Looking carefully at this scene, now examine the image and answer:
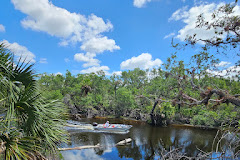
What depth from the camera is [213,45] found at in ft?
24.7

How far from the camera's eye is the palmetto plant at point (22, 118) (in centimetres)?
311

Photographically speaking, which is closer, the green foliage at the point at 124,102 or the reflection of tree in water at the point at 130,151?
the reflection of tree in water at the point at 130,151


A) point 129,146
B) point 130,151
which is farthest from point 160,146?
point 130,151

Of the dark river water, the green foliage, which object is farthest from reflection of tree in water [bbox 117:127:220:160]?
the green foliage

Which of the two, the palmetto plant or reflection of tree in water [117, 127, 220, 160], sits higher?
the palmetto plant

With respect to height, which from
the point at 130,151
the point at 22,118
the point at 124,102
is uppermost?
the point at 124,102

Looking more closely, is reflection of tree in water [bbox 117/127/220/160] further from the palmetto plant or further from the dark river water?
the palmetto plant

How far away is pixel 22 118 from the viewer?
12.2ft

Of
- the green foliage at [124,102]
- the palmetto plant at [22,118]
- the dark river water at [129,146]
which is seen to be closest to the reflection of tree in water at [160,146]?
the dark river water at [129,146]

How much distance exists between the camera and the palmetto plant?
3112mm

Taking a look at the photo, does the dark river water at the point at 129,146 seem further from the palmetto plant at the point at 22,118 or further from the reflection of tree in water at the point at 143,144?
the palmetto plant at the point at 22,118

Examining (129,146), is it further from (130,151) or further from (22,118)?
(22,118)

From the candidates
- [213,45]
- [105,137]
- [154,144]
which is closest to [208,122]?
[154,144]

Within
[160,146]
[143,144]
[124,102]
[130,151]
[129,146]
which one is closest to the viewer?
[130,151]
